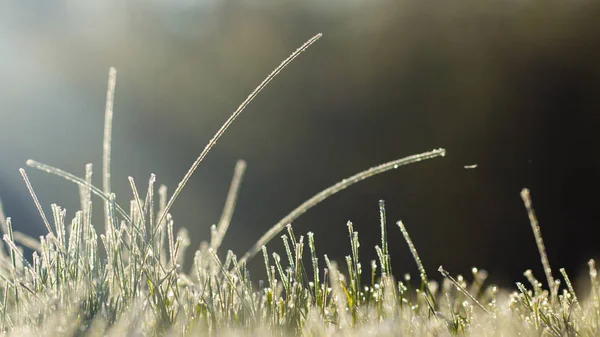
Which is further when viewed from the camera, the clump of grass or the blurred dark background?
the blurred dark background

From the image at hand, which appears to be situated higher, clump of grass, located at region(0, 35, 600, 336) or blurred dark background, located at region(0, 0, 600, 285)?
blurred dark background, located at region(0, 0, 600, 285)

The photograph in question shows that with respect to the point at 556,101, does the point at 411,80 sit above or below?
above

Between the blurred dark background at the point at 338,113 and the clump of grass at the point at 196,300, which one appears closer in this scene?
the clump of grass at the point at 196,300

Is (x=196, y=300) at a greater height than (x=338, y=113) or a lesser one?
lesser

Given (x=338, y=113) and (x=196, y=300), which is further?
(x=338, y=113)

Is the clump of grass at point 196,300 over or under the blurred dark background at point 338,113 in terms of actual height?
under

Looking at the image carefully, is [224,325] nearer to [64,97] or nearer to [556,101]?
[556,101]

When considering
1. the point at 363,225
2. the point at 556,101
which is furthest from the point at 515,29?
the point at 363,225

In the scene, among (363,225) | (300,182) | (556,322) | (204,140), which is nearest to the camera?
(556,322)
